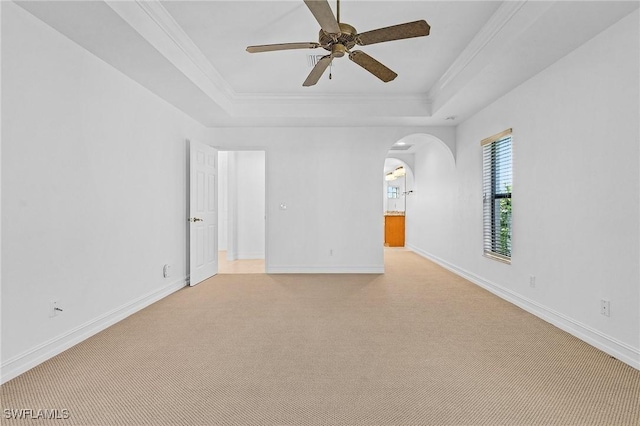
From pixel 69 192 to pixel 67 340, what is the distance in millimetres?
1159

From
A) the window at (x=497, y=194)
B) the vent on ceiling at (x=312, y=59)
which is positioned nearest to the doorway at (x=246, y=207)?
the vent on ceiling at (x=312, y=59)

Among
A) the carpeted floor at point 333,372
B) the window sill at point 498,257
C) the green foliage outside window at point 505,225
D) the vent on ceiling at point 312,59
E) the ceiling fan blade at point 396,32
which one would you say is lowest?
the carpeted floor at point 333,372

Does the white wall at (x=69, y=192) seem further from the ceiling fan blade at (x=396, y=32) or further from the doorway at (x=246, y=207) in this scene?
the doorway at (x=246, y=207)

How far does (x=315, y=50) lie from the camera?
132 inches

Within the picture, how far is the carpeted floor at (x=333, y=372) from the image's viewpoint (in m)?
1.69

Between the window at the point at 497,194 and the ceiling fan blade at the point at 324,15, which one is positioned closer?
the ceiling fan blade at the point at 324,15

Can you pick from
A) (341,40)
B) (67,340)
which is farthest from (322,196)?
(67,340)

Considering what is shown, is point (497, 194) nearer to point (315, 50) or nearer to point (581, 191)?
point (581, 191)

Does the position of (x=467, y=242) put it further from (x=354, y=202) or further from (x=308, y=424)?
(x=308, y=424)

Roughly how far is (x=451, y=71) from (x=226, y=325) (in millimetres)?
3768

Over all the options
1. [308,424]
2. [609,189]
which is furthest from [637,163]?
[308,424]

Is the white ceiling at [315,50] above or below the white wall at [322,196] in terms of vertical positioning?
above

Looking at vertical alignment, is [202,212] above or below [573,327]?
above

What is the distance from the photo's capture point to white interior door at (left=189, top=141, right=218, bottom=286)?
446cm
